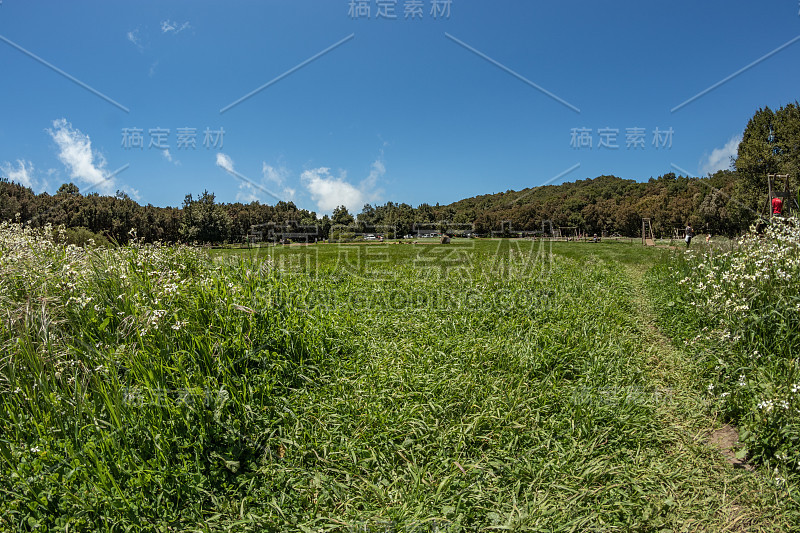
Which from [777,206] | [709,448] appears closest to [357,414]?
[709,448]

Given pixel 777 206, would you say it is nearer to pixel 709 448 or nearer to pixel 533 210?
pixel 709 448

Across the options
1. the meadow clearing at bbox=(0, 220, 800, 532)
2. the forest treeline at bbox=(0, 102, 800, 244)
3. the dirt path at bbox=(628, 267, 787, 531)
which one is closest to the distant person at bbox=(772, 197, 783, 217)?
the forest treeline at bbox=(0, 102, 800, 244)

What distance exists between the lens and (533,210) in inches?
4181

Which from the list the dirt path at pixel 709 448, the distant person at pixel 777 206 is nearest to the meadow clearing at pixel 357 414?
the dirt path at pixel 709 448

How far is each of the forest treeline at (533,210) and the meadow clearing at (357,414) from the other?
2.50m

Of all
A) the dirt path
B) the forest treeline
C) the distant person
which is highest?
the forest treeline

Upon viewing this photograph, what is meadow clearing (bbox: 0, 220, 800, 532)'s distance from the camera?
2.65 metres

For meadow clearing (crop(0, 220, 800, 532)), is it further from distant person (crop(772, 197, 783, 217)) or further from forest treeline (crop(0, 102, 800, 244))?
distant person (crop(772, 197, 783, 217))

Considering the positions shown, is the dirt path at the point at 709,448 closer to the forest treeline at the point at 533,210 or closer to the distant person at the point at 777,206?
the forest treeline at the point at 533,210

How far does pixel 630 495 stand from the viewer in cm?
280

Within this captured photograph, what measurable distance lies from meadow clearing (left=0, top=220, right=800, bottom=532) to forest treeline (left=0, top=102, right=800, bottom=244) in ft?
8.19

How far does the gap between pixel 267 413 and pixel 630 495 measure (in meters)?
3.12

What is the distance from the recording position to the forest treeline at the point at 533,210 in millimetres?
34438

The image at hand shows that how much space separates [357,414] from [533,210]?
364 feet
